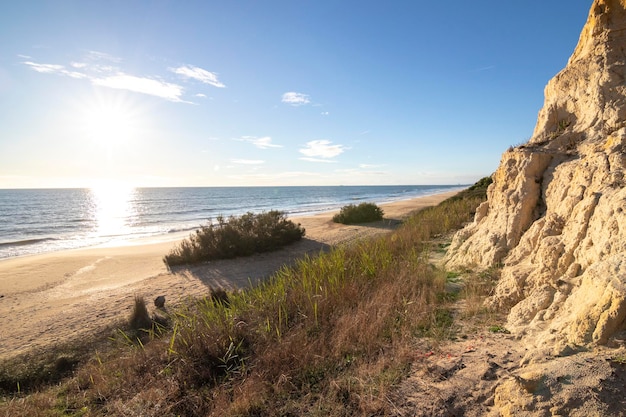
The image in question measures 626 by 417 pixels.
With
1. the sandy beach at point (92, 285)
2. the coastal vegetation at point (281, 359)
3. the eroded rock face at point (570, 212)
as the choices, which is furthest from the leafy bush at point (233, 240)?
the eroded rock face at point (570, 212)

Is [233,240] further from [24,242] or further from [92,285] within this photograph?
[24,242]

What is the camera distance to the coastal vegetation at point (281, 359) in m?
3.19

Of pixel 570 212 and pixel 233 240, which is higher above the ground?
pixel 570 212

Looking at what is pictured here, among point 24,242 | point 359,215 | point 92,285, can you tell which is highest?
point 359,215

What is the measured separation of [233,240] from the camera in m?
12.1

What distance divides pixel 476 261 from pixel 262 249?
26.7 feet

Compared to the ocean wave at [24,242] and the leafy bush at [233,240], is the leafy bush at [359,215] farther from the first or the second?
the ocean wave at [24,242]

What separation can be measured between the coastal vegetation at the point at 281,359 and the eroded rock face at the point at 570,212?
85 cm

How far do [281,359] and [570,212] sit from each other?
4456mm

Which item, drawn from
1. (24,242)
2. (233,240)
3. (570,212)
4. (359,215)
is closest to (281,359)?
(570,212)

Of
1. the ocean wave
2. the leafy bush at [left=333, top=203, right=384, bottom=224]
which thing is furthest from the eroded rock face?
the ocean wave

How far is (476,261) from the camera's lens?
632 cm

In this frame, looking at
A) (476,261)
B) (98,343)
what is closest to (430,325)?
(476,261)

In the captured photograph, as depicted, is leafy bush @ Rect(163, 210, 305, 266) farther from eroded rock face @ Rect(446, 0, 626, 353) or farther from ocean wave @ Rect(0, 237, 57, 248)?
ocean wave @ Rect(0, 237, 57, 248)
